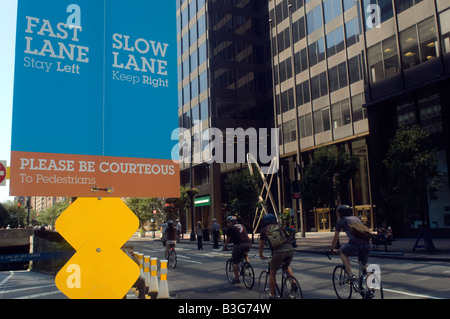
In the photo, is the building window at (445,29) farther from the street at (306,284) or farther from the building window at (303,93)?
the building window at (303,93)

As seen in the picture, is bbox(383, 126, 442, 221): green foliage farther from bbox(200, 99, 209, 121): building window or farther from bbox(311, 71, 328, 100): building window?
bbox(200, 99, 209, 121): building window

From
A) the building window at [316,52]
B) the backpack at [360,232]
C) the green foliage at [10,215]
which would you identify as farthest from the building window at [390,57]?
the green foliage at [10,215]

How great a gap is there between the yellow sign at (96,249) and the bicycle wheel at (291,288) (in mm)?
4398

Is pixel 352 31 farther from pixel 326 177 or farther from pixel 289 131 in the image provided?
pixel 326 177

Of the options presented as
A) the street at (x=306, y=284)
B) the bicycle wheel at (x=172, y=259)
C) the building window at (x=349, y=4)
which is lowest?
the street at (x=306, y=284)

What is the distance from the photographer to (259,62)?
46.7m

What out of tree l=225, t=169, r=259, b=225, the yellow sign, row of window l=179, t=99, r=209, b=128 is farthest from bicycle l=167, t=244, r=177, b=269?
row of window l=179, t=99, r=209, b=128

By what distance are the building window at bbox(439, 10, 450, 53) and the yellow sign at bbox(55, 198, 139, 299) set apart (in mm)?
25485

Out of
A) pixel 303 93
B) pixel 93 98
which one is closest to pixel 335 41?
pixel 303 93

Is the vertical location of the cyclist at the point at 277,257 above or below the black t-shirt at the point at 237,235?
below

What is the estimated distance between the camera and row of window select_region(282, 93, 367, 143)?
33.4m

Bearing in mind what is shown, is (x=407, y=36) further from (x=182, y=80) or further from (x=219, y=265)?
(x=182, y=80)

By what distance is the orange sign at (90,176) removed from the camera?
336 centimetres

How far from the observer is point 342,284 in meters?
7.95
